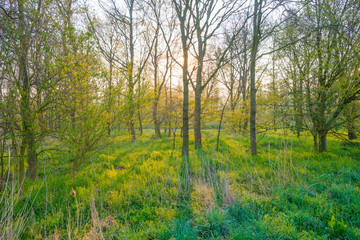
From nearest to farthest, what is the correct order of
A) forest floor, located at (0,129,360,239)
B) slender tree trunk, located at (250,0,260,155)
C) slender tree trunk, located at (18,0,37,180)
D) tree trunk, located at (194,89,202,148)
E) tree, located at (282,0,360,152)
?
forest floor, located at (0,129,360,239) < slender tree trunk, located at (18,0,37,180) < tree, located at (282,0,360,152) < slender tree trunk, located at (250,0,260,155) < tree trunk, located at (194,89,202,148)

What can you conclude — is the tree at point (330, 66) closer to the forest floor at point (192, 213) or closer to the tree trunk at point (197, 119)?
the forest floor at point (192, 213)

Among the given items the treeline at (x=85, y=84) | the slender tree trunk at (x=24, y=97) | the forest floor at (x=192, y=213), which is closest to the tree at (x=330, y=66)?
the treeline at (x=85, y=84)

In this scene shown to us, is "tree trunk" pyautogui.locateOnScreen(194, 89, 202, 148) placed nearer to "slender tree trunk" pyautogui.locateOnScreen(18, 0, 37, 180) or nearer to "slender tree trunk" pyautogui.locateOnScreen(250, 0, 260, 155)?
"slender tree trunk" pyautogui.locateOnScreen(250, 0, 260, 155)

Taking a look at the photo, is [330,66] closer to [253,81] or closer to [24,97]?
[253,81]

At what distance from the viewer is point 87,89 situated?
3445 mm

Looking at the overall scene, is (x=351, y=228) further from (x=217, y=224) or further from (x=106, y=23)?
(x=106, y=23)

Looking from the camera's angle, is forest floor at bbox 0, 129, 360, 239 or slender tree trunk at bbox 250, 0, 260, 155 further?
slender tree trunk at bbox 250, 0, 260, 155

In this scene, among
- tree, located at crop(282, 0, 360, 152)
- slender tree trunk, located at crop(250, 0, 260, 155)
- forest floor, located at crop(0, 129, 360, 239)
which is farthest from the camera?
slender tree trunk, located at crop(250, 0, 260, 155)

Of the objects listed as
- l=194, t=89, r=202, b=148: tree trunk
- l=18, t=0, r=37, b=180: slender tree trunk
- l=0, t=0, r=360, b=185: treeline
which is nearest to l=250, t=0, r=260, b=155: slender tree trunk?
l=0, t=0, r=360, b=185: treeline

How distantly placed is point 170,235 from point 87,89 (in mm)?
3163

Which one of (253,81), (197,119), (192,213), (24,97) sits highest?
(253,81)

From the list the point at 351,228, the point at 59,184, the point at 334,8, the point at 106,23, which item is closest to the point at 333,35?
the point at 334,8

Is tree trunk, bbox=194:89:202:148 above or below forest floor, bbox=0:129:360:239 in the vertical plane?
above

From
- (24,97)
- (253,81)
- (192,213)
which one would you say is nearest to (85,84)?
(24,97)
